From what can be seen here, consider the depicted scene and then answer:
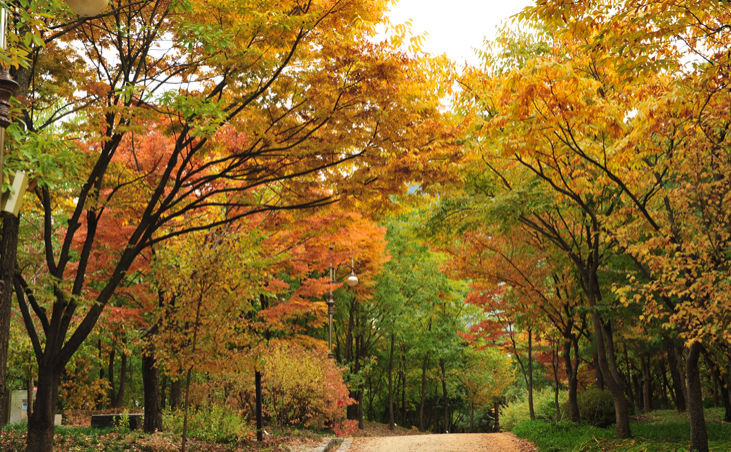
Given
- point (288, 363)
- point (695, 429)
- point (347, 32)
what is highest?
point (347, 32)

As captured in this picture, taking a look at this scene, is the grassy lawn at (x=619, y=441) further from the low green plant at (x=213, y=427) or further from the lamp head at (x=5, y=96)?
the lamp head at (x=5, y=96)

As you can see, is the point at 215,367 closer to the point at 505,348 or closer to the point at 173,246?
the point at 173,246

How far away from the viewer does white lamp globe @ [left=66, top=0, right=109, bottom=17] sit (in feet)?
17.8

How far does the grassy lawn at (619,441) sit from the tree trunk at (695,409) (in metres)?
0.27

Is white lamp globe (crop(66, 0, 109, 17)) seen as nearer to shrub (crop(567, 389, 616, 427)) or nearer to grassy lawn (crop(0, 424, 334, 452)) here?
grassy lawn (crop(0, 424, 334, 452))

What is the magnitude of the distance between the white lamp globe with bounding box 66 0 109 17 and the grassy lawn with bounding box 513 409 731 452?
9912 millimetres

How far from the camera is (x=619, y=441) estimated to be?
396 inches

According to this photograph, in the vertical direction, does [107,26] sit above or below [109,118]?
above

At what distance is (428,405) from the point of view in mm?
41438

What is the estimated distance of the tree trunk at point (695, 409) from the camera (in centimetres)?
828

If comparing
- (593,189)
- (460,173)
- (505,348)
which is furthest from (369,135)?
(505,348)

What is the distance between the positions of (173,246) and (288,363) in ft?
18.0

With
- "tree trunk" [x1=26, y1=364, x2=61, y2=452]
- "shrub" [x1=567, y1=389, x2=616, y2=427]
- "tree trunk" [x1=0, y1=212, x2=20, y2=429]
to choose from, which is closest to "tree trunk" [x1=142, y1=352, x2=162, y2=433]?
"tree trunk" [x1=26, y1=364, x2=61, y2=452]

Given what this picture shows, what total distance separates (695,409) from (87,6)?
10023 mm
